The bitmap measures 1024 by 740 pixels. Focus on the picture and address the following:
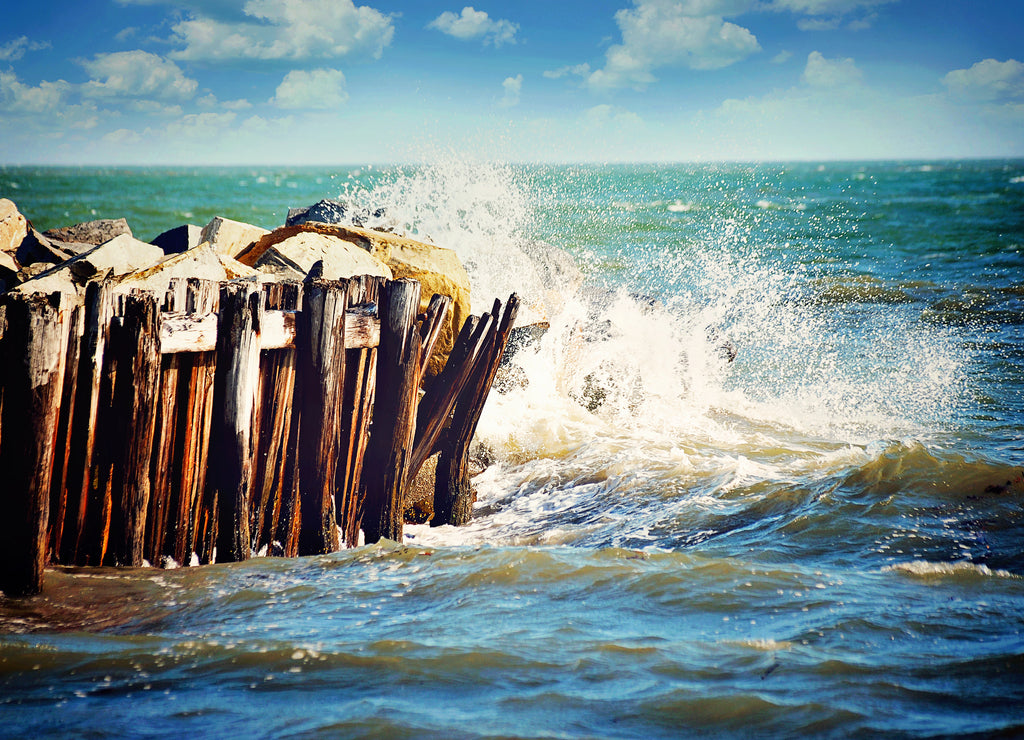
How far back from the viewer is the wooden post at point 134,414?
3324 millimetres

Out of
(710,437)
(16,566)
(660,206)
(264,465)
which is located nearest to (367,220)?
(710,437)

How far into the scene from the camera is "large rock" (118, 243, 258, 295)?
4.83 meters

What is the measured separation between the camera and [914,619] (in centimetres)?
336

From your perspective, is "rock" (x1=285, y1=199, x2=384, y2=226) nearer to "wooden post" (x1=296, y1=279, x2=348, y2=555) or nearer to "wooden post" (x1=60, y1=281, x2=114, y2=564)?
"wooden post" (x1=296, y1=279, x2=348, y2=555)

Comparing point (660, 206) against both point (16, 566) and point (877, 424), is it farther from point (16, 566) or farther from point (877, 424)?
point (16, 566)

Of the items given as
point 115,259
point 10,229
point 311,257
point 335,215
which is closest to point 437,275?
point 311,257

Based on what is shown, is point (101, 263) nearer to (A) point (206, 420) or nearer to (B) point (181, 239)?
(B) point (181, 239)

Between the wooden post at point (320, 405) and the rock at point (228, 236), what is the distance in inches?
149

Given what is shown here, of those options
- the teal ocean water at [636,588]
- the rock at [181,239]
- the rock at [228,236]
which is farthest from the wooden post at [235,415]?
the rock at [181,239]

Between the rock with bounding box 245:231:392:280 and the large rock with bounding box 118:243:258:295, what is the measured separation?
620 mm

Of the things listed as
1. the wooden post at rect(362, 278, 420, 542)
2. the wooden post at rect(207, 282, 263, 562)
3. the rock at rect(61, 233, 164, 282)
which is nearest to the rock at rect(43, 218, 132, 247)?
the rock at rect(61, 233, 164, 282)

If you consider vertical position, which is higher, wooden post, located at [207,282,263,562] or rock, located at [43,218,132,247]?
rock, located at [43,218,132,247]

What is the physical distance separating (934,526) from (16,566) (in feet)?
17.0

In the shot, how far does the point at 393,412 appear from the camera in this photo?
4371 millimetres
